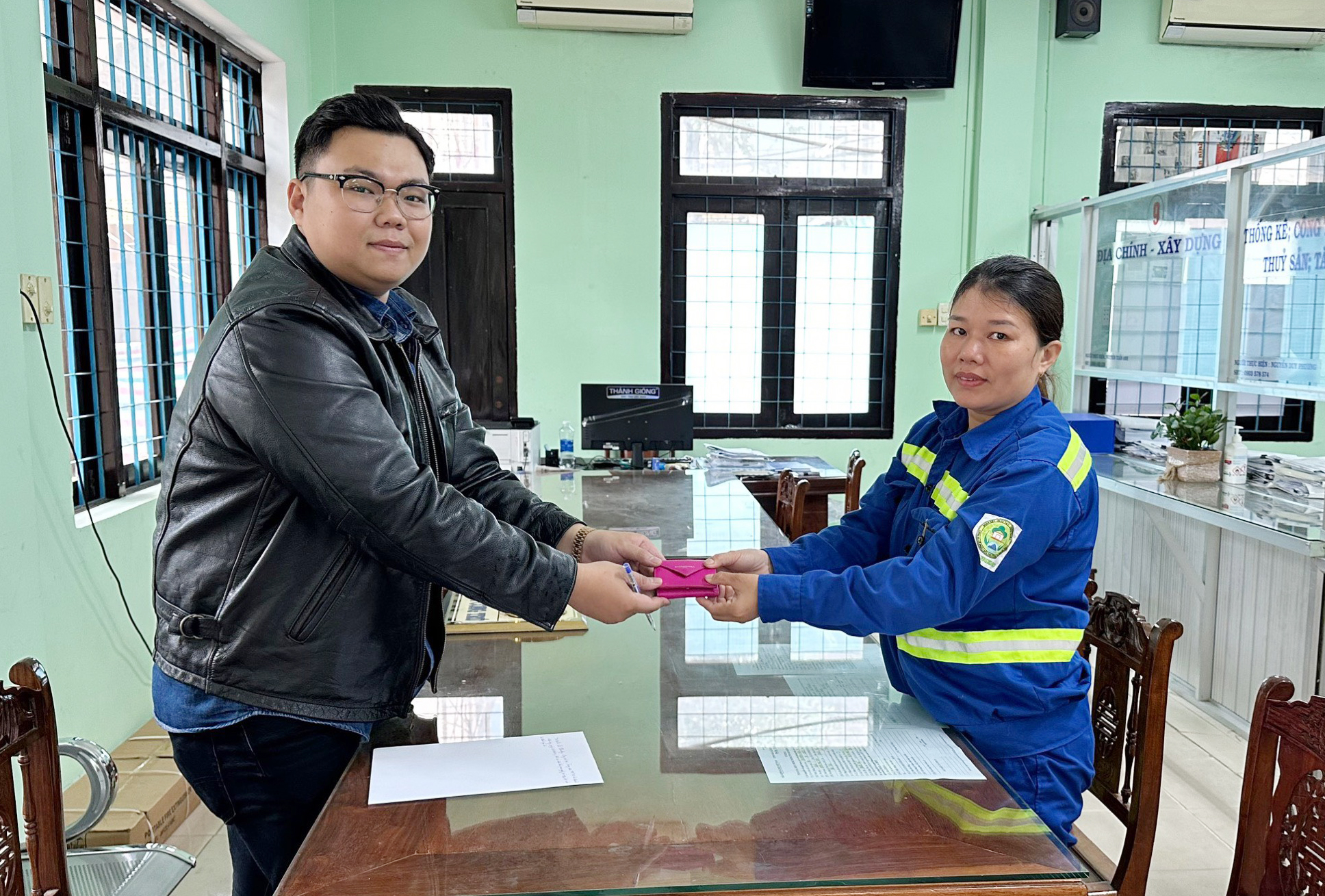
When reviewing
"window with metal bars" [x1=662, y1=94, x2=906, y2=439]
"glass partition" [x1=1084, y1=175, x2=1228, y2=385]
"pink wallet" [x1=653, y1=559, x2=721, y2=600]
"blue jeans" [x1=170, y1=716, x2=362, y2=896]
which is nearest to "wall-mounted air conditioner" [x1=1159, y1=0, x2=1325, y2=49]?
"glass partition" [x1=1084, y1=175, x2=1228, y2=385]

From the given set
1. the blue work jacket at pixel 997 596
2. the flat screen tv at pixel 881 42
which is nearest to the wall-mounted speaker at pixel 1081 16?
the flat screen tv at pixel 881 42

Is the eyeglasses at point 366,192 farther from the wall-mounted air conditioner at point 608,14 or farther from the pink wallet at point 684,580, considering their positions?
the wall-mounted air conditioner at point 608,14

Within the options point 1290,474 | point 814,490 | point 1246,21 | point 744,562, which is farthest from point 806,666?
point 1246,21

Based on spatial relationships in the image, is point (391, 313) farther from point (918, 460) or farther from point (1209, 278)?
point (1209, 278)

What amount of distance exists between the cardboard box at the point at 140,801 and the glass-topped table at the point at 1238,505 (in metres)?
2.97

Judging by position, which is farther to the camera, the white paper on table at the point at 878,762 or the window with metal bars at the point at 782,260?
the window with metal bars at the point at 782,260

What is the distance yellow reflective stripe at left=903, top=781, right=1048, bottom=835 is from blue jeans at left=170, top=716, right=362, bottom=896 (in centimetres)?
79

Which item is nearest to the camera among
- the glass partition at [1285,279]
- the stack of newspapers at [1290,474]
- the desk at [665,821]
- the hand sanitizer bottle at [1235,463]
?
the desk at [665,821]

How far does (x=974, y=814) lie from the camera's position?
3.95 feet

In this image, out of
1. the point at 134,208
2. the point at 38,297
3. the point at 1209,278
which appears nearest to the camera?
the point at 38,297

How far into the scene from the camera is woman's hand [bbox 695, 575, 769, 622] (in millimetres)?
1604

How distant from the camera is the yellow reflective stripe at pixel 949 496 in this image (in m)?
1.58

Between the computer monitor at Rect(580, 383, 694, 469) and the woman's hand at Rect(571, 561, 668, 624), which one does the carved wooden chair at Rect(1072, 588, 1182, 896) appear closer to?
the woman's hand at Rect(571, 561, 668, 624)

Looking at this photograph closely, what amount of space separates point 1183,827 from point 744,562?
1.90 m
